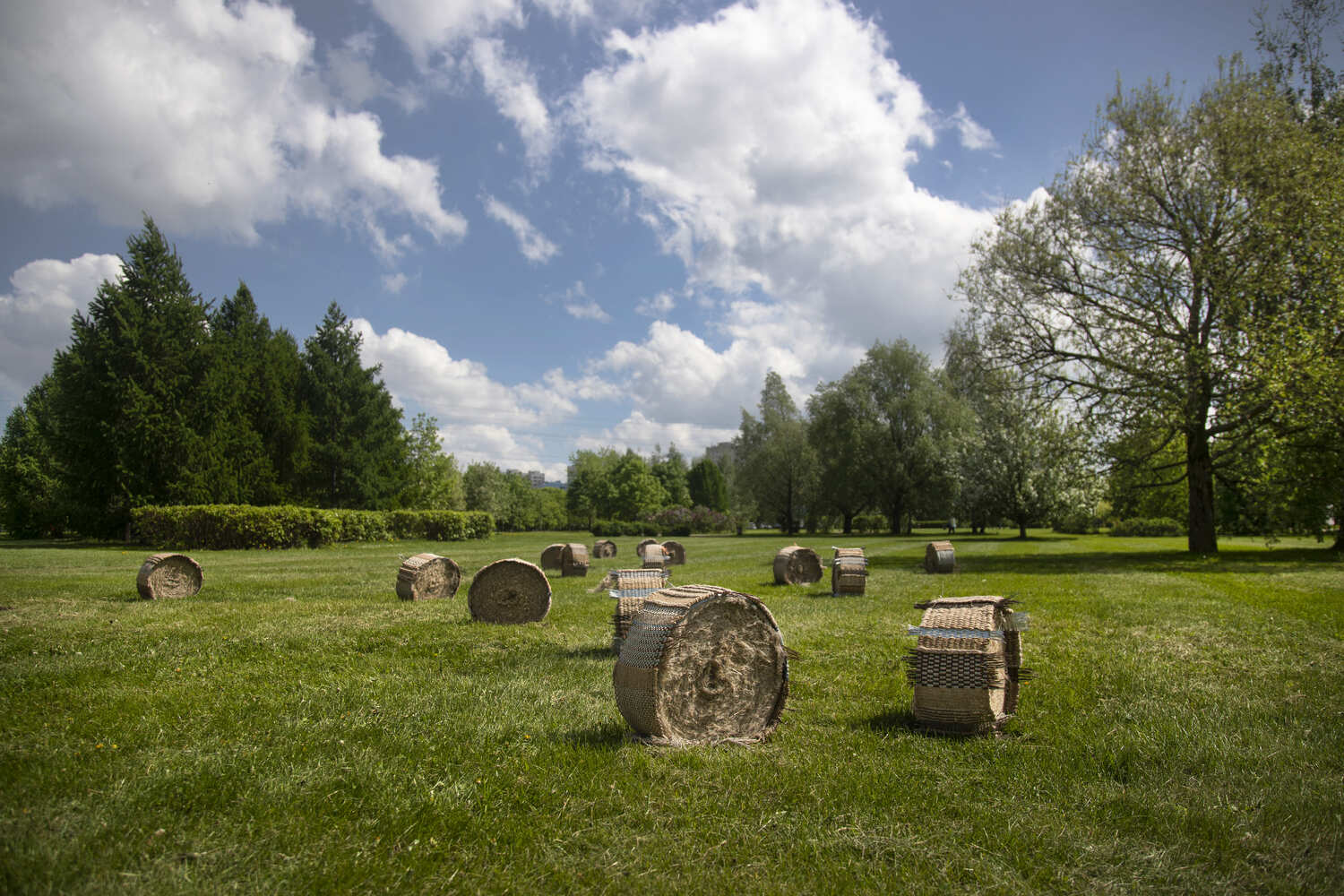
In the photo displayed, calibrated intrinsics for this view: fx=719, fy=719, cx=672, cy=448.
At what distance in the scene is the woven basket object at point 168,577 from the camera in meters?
12.4

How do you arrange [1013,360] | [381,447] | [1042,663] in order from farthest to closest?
[381,447] → [1013,360] → [1042,663]

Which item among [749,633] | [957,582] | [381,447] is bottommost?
[957,582]

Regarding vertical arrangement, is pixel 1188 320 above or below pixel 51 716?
above

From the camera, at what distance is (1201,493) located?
24.3 meters

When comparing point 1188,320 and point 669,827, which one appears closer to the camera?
point 669,827

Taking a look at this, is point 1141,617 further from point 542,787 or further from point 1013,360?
point 1013,360

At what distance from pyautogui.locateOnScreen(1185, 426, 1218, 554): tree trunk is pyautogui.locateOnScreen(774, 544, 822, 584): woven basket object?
1445cm

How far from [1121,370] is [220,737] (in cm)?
2553

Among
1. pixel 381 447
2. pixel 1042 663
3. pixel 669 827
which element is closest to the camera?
pixel 669 827

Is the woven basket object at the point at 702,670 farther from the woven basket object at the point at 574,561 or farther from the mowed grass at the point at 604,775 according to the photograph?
the woven basket object at the point at 574,561

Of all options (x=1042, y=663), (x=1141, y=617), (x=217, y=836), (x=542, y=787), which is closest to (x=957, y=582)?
(x=1141, y=617)

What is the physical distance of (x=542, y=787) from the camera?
4316 millimetres

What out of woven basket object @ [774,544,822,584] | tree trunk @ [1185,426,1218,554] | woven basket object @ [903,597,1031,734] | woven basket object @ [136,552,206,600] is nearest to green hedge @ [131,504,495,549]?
woven basket object @ [136,552,206,600]

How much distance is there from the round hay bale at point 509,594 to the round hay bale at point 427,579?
275 centimetres
